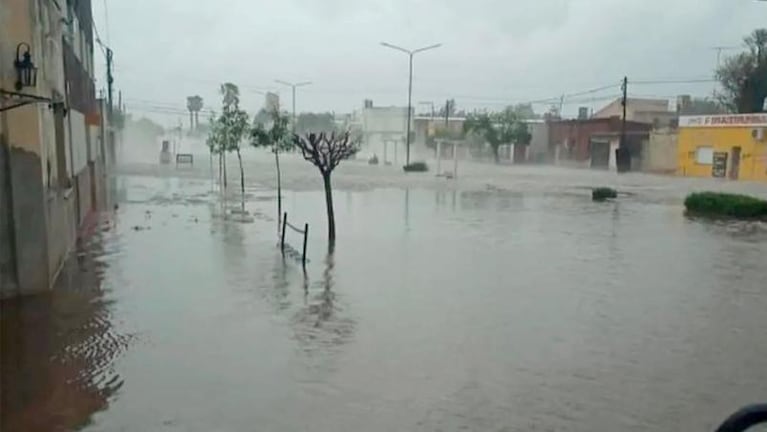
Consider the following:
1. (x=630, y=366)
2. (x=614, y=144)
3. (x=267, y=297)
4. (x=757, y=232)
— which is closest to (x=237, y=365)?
(x=267, y=297)

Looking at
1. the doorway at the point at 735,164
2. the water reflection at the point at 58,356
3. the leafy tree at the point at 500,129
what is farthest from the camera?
the leafy tree at the point at 500,129

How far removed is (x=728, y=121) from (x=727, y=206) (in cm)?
2839

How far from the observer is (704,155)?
53.8 meters

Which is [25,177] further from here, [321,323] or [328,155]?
[328,155]

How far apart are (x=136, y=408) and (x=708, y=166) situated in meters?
53.1

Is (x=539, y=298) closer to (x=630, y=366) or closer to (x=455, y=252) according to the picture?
(x=630, y=366)

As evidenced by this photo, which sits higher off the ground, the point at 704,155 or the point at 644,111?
the point at 644,111

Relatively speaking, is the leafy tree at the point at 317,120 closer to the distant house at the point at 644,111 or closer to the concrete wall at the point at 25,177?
the distant house at the point at 644,111

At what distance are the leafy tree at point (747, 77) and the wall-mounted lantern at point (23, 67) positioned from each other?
61.9 metres

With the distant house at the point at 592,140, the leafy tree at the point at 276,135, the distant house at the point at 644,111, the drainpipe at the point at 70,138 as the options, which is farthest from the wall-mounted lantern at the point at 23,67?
the distant house at the point at 644,111

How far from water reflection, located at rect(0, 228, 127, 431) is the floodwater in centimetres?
3

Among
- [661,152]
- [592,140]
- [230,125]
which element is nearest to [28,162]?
[230,125]

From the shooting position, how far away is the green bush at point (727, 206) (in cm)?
2461

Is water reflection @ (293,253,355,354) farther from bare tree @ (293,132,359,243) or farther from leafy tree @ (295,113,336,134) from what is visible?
leafy tree @ (295,113,336,134)
